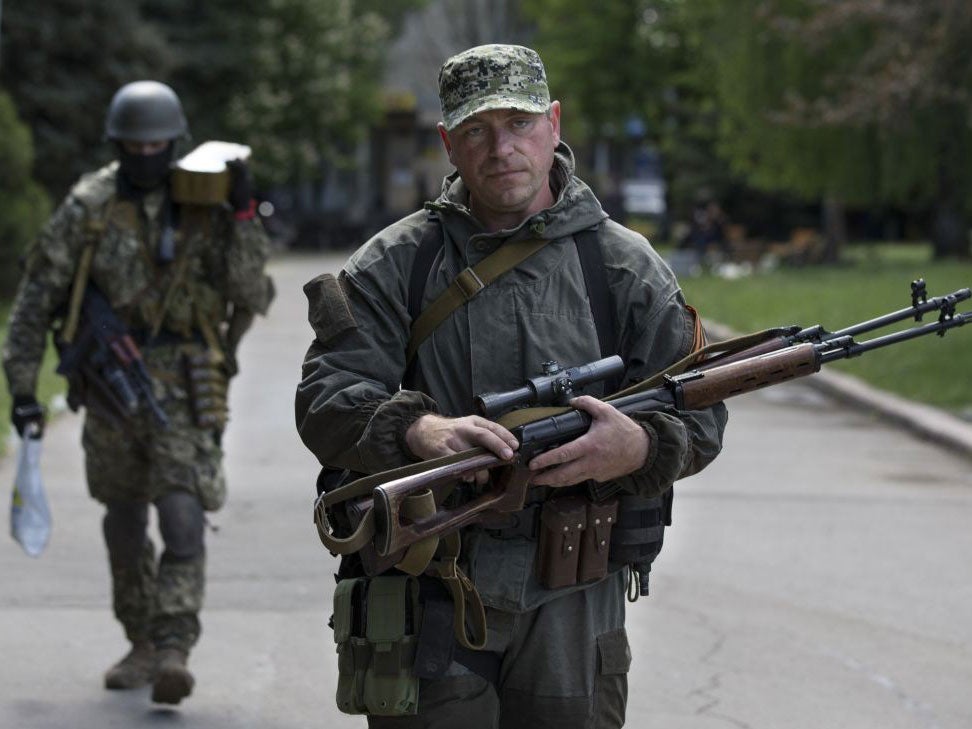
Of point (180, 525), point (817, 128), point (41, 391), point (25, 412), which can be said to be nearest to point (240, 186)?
point (25, 412)

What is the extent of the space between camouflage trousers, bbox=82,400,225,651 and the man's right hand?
8.92 feet

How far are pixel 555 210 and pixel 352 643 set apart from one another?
93 centimetres

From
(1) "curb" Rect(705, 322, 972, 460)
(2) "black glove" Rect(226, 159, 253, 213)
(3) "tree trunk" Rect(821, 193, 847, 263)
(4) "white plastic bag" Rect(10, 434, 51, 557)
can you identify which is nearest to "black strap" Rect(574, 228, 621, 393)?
(2) "black glove" Rect(226, 159, 253, 213)

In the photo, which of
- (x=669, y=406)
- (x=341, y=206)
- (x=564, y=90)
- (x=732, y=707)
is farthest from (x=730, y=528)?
(x=341, y=206)

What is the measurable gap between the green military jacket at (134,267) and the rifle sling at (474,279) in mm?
2675

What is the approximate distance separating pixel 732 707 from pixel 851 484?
17.1 ft

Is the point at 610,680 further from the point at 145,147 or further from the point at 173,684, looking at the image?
the point at 145,147

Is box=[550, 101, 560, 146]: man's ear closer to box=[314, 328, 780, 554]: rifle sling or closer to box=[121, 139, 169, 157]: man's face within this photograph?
box=[314, 328, 780, 554]: rifle sling

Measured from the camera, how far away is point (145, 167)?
6.12 meters

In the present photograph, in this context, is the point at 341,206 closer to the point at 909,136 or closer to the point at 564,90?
the point at 564,90

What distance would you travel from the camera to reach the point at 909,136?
33.7m

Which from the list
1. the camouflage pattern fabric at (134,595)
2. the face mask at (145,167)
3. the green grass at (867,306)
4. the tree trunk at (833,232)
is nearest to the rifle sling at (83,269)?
the face mask at (145,167)

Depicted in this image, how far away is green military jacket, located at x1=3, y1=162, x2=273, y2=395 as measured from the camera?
6062 millimetres

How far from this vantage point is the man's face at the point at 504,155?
11.6 ft
